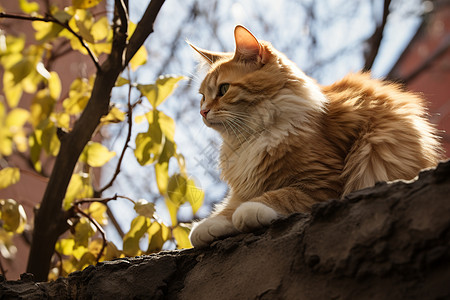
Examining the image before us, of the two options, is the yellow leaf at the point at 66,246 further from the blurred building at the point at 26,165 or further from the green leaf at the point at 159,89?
the blurred building at the point at 26,165

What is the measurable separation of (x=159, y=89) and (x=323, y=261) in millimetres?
779

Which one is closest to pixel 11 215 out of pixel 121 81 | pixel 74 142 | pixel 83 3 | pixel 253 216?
pixel 74 142

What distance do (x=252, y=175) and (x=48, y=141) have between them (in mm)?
640

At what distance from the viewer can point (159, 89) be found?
131 centimetres

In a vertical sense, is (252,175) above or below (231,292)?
above

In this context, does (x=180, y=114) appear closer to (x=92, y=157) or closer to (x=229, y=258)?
(x=92, y=157)

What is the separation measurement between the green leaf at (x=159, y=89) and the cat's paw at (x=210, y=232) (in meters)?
0.46

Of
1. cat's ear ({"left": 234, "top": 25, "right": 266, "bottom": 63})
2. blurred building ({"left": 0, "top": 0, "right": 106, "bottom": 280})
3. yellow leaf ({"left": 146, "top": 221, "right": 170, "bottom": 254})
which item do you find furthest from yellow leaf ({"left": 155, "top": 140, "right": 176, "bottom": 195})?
blurred building ({"left": 0, "top": 0, "right": 106, "bottom": 280})

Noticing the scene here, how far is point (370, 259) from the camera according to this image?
2.19 feet

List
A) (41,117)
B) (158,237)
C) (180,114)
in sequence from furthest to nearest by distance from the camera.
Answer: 1. (180,114)
2. (41,117)
3. (158,237)

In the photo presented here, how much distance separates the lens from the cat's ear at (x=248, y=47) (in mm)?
1283

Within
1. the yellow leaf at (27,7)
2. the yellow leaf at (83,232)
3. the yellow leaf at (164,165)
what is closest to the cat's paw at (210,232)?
the yellow leaf at (164,165)

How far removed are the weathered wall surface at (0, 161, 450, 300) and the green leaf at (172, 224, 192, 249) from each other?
251 millimetres

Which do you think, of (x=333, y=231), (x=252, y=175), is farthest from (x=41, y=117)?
Answer: (x=333, y=231)
